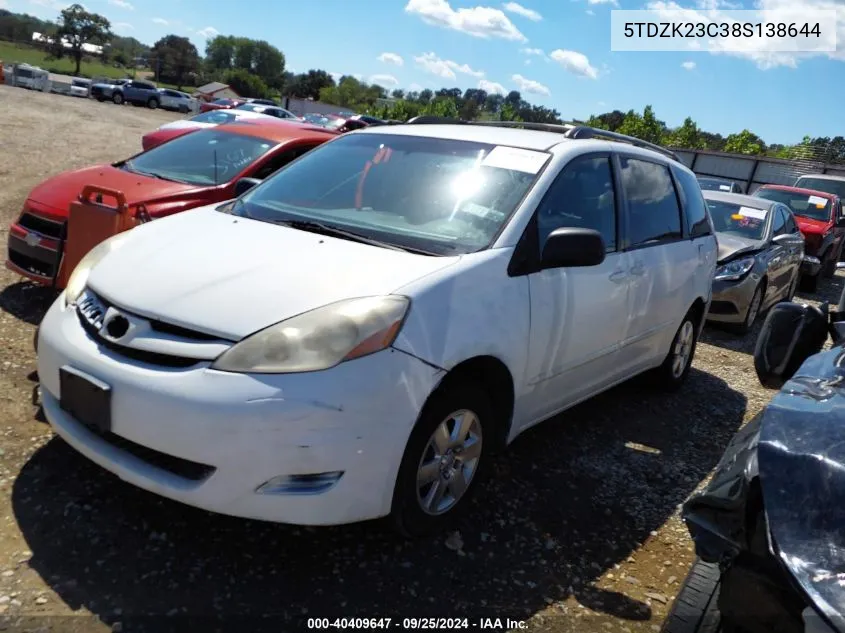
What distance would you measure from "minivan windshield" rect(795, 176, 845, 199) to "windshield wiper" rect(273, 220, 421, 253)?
50.6 feet

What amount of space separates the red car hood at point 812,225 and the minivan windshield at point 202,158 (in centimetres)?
906

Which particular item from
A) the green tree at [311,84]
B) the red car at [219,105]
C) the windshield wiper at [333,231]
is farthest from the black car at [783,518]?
the green tree at [311,84]

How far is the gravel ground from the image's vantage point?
96.5 inches

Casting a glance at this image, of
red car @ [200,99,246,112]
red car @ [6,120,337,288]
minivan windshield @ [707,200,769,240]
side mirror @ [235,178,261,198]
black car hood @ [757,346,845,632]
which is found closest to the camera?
black car hood @ [757,346,845,632]

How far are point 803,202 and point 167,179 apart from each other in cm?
1116

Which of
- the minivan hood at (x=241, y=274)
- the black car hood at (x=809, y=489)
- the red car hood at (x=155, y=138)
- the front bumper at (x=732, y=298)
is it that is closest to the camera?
the black car hood at (x=809, y=489)

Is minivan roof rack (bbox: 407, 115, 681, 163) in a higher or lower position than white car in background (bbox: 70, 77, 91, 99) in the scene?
higher

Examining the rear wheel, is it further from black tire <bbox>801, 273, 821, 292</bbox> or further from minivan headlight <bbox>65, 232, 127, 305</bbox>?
minivan headlight <bbox>65, 232, 127, 305</bbox>

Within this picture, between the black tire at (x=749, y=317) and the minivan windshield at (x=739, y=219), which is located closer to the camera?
the black tire at (x=749, y=317)

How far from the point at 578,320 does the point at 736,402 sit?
108 inches

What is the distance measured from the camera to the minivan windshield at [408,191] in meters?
3.17

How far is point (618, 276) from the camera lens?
3.83 metres

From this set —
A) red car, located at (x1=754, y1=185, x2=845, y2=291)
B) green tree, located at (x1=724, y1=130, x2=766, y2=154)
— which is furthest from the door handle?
green tree, located at (x1=724, y1=130, x2=766, y2=154)

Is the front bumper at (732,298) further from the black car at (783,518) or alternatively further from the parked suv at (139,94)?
the parked suv at (139,94)
